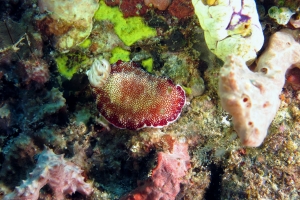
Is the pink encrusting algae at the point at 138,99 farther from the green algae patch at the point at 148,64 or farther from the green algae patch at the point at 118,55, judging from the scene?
the green algae patch at the point at 118,55

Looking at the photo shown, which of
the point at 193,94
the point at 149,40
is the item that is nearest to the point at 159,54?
the point at 149,40

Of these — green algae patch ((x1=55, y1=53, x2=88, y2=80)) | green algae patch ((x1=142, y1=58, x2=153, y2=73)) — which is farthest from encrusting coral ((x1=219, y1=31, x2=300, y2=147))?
green algae patch ((x1=55, y1=53, x2=88, y2=80))

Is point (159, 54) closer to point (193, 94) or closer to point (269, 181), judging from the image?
point (193, 94)

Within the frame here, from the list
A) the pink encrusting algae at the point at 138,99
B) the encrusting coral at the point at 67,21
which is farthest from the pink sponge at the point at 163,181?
the encrusting coral at the point at 67,21

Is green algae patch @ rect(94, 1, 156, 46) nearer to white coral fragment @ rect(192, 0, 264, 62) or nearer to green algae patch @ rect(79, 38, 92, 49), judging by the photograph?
green algae patch @ rect(79, 38, 92, 49)

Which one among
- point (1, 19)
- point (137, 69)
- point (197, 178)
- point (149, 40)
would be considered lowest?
point (197, 178)

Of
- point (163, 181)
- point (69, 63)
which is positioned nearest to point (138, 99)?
point (163, 181)

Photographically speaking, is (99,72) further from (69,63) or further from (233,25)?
(233,25)
